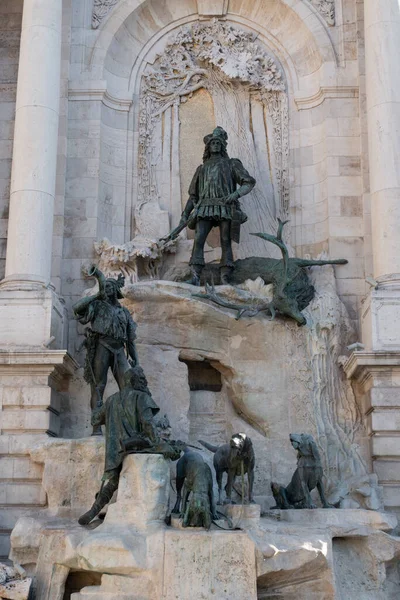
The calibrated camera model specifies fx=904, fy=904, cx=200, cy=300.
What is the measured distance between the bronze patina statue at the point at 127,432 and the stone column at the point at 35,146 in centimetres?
360

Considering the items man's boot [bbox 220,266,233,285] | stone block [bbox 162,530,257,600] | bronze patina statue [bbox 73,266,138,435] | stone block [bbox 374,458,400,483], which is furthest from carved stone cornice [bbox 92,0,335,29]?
stone block [bbox 162,530,257,600]

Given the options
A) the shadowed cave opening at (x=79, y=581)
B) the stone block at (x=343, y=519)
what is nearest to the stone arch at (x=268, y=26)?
the stone block at (x=343, y=519)

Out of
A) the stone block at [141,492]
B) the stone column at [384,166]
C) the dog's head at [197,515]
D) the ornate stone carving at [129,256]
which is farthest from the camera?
Answer: the ornate stone carving at [129,256]

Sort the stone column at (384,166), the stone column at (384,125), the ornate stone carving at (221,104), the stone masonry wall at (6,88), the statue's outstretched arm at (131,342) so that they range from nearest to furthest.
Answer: the statue's outstretched arm at (131,342) < the stone column at (384,166) < the stone column at (384,125) < the stone masonry wall at (6,88) < the ornate stone carving at (221,104)

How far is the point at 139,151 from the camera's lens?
1678cm

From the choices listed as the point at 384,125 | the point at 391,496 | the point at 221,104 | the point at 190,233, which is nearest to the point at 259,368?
the point at 391,496

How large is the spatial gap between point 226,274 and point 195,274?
51 centimetres

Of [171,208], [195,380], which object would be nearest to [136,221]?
[171,208]

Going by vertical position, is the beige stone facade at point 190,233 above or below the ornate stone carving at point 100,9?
below

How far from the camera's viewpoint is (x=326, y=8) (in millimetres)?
16906

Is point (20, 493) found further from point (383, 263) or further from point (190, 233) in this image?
point (383, 263)

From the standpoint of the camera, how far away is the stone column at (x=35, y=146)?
553 inches

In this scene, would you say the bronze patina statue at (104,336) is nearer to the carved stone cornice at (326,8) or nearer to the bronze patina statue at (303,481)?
the bronze patina statue at (303,481)

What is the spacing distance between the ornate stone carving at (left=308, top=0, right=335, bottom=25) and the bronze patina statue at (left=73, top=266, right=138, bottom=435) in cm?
748
